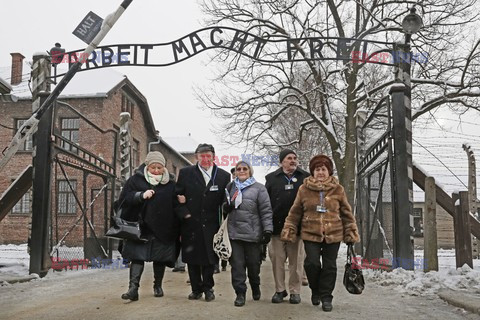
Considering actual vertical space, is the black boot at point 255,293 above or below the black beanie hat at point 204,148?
below

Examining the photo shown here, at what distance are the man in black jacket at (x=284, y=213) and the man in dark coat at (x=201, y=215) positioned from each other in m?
0.72

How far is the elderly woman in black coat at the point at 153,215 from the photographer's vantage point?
6.18 meters

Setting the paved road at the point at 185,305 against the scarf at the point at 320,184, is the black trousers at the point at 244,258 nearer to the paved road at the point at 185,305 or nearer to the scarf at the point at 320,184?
the paved road at the point at 185,305

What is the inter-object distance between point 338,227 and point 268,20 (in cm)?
1737

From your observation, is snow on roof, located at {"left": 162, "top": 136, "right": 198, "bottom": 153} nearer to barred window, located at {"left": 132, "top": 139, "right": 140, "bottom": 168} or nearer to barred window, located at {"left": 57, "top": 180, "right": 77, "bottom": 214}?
barred window, located at {"left": 132, "top": 139, "right": 140, "bottom": 168}

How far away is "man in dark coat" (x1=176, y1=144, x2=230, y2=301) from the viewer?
20.2 ft

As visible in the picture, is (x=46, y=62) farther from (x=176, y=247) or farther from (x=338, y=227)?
(x=338, y=227)

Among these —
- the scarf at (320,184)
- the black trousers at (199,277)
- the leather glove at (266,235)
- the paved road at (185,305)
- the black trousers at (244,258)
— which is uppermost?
the scarf at (320,184)

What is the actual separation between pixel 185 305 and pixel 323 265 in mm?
1605

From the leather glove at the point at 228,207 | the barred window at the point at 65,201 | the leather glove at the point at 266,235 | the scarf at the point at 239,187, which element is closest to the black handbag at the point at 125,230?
the leather glove at the point at 228,207

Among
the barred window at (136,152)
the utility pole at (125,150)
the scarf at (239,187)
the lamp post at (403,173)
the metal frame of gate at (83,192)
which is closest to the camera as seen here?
the scarf at (239,187)

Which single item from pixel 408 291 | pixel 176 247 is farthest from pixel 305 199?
pixel 408 291

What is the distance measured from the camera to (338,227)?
18.7ft

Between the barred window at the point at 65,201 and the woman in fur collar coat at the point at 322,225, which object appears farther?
the barred window at the point at 65,201
